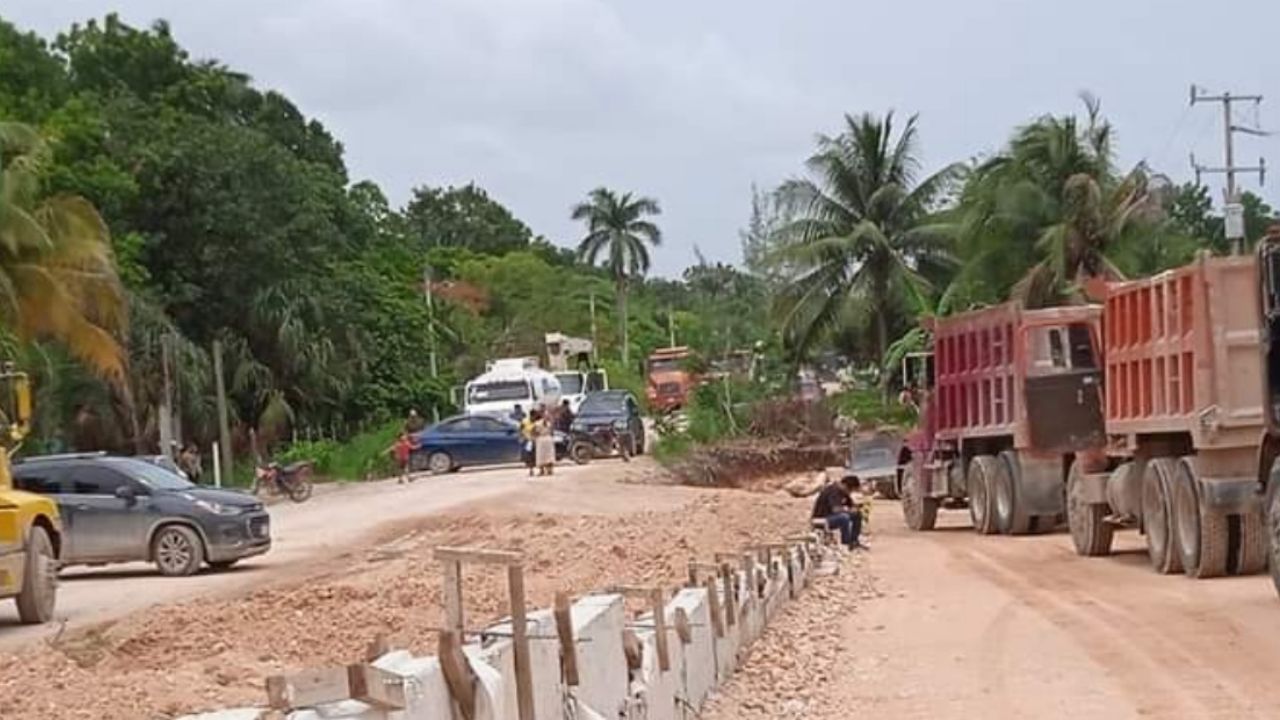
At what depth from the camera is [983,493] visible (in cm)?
2805

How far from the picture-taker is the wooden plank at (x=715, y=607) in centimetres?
1255

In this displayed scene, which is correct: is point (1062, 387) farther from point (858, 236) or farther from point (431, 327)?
point (431, 327)

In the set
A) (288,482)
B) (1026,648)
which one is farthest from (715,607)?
(288,482)

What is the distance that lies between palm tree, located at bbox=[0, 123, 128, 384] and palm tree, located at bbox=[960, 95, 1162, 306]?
2059 centimetres

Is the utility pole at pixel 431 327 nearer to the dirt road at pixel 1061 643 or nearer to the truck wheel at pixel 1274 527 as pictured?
the dirt road at pixel 1061 643

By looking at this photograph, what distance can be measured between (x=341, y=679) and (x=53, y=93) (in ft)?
162

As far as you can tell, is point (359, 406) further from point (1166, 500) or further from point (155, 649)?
point (155, 649)

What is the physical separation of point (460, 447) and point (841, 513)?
1873 cm

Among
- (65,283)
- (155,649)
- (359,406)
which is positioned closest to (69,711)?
(155,649)

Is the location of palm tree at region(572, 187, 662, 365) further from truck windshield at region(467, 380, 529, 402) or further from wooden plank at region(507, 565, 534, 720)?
wooden plank at region(507, 565, 534, 720)

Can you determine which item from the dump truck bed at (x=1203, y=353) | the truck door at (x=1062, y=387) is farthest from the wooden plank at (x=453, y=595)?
the truck door at (x=1062, y=387)

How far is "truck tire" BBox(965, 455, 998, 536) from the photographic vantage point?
27.7m

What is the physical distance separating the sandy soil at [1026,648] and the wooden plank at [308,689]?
252 inches

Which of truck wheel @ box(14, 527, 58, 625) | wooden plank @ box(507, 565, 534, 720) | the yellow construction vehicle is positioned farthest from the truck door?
wooden plank @ box(507, 565, 534, 720)
